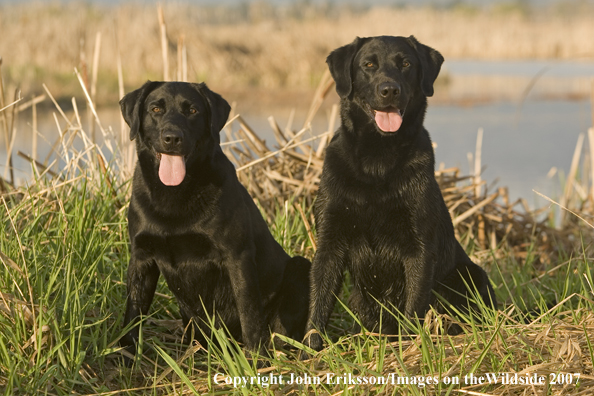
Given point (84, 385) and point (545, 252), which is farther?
point (545, 252)

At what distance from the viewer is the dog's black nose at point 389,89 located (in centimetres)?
338

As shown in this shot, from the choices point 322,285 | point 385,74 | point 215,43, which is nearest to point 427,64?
point 385,74

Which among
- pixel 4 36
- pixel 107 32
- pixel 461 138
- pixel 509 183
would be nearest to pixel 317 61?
pixel 107 32

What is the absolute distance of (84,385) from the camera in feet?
10.6

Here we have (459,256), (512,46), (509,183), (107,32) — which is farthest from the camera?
(512,46)

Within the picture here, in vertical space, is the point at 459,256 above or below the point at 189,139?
below

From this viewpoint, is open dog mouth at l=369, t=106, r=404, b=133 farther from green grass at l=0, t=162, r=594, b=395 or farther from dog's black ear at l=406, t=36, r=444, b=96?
green grass at l=0, t=162, r=594, b=395

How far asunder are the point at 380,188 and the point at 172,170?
3.35 feet

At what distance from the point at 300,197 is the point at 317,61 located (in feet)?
40.4

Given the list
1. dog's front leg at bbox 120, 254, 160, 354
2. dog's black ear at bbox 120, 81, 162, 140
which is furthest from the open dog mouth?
dog's front leg at bbox 120, 254, 160, 354

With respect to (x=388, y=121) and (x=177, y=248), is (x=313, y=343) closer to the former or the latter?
(x=177, y=248)

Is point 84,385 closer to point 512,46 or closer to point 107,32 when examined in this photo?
point 107,32

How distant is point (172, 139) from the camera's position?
133 inches

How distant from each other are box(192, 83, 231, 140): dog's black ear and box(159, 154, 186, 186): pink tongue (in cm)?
23
